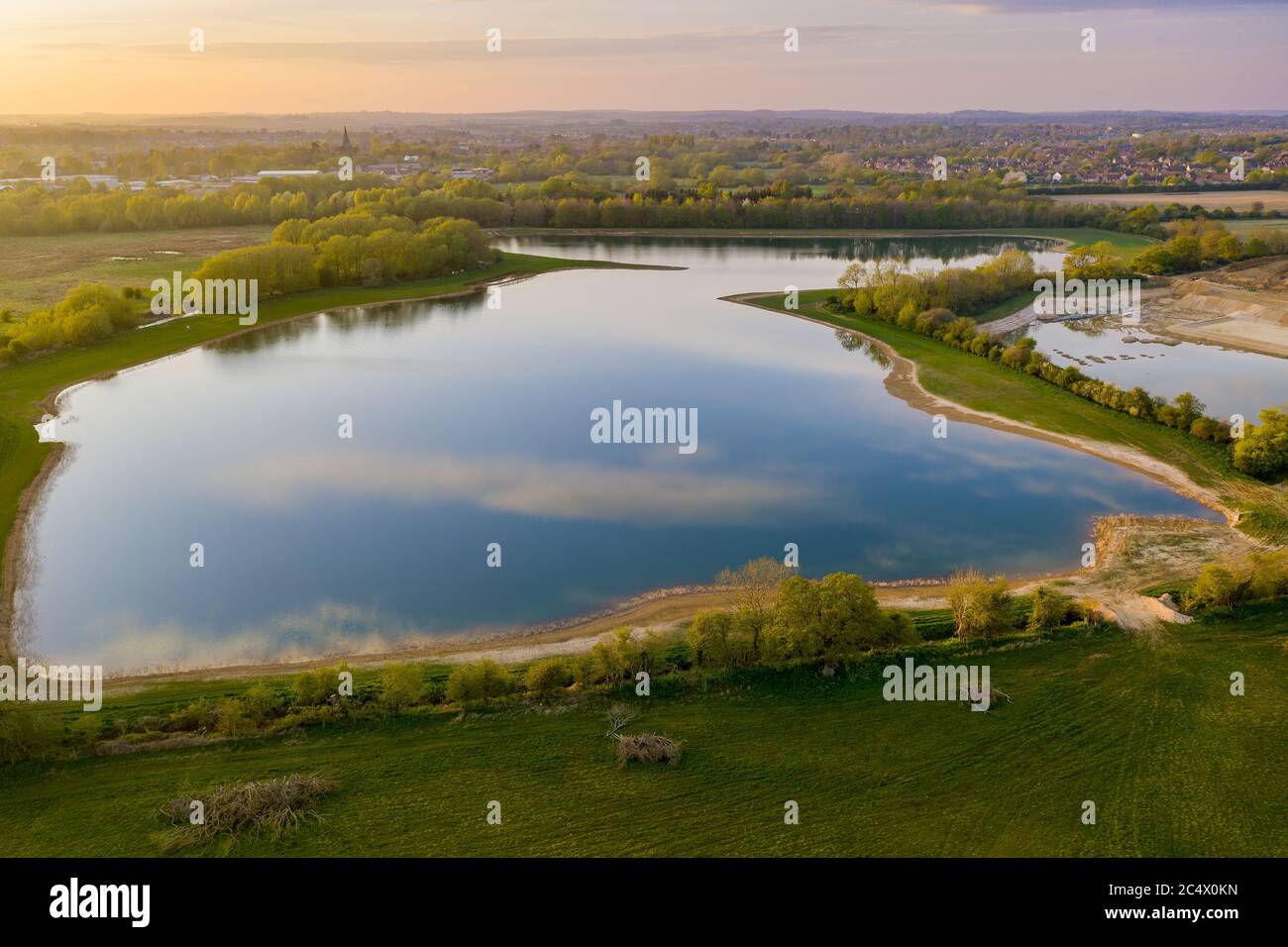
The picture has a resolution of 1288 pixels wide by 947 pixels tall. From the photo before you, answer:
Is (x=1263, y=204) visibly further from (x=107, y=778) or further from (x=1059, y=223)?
(x=107, y=778)

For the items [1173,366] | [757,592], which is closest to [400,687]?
[757,592]

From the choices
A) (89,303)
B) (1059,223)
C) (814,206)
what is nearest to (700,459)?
(89,303)

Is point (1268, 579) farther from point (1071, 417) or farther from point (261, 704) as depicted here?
point (261, 704)

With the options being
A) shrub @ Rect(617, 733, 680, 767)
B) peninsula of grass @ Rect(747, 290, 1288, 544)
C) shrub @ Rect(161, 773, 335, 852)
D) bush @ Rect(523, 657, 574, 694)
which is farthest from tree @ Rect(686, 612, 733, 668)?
peninsula of grass @ Rect(747, 290, 1288, 544)

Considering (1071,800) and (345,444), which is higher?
(345,444)

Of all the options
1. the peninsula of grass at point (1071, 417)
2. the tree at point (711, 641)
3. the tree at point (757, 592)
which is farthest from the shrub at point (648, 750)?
the peninsula of grass at point (1071, 417)

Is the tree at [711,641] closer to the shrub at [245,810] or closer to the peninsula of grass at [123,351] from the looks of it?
the shrub at [245,810]
